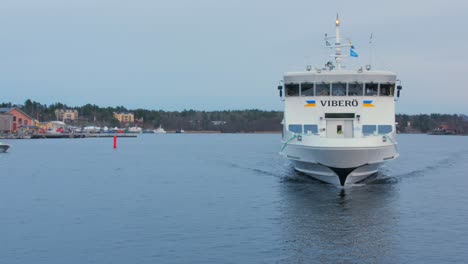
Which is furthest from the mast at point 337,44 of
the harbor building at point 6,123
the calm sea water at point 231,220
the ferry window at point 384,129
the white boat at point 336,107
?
the harbor building at point 6,123

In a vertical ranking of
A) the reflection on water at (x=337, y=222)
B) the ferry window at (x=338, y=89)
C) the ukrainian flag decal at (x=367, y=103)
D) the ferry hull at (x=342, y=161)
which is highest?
the ferry window at (x=338, y=89)

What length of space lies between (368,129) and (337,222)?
1353 cm

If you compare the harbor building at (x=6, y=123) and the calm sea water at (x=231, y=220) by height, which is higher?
the harbor building at (x=6, y=123)

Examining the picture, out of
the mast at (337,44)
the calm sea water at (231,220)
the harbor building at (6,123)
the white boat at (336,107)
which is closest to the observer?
the calm sea water at (231,220)

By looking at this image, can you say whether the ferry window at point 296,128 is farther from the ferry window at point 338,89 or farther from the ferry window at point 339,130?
the ferry window at point 338,89

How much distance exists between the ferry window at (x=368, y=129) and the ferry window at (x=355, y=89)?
6.91 feet

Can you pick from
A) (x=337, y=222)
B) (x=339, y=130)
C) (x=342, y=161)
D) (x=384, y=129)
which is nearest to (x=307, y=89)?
(x=339, y=130)

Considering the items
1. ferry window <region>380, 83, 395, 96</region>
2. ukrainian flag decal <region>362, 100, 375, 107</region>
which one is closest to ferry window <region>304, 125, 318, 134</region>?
Result: ukrainian flag decal <region>362, 100, 375, 107</region>

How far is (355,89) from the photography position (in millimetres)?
39969

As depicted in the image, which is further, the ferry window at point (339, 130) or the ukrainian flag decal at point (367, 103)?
the ukrainian flag decal at point (367, 103)

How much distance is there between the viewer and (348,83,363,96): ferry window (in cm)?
3991

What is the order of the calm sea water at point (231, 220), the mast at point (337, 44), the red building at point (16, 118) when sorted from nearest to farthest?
the calm sea water at point (231, 220), the mast at point (337, 44), the red building at point (16, 118)

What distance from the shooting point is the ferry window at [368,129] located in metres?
39.9

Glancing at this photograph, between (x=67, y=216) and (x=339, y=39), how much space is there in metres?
24.4
